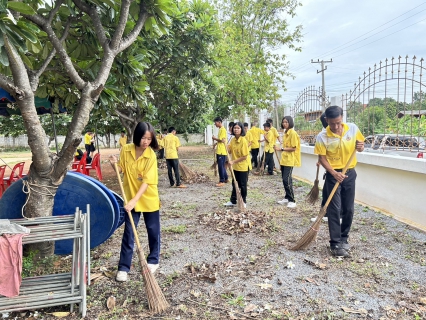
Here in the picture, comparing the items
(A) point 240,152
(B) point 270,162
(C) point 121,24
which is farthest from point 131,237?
(B) point 270,162

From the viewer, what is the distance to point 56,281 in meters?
2.92

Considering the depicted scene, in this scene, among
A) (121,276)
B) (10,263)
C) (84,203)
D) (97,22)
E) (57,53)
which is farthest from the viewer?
(84,203)

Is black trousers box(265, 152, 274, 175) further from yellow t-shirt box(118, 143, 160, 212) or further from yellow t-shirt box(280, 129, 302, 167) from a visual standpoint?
yellow t-shirt box(118, 143, 160, 212)

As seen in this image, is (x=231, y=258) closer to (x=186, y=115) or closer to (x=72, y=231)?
(x=72, y=231)

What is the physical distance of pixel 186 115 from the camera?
39.9ft

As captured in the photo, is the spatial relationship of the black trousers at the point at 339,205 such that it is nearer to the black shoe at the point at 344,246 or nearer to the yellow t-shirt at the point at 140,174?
the black shoe at the point at 344,246

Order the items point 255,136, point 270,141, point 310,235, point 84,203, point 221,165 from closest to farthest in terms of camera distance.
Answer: point 84,203, point 310,235, point 221,165, point 270,141, point 255,136

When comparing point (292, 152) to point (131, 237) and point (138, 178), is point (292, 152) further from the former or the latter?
point (131, 237)

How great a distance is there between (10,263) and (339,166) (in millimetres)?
3434

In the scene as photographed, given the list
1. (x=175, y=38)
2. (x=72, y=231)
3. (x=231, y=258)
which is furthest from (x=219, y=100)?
(x=72, y=231)

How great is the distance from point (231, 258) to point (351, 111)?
4.87 metres

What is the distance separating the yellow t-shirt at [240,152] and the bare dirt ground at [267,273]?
90cm

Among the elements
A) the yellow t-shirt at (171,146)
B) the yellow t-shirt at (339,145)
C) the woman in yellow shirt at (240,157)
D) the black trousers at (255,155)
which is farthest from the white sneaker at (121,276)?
the black trousers at (255,155)

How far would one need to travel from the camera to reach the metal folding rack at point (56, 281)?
2.56 metres
